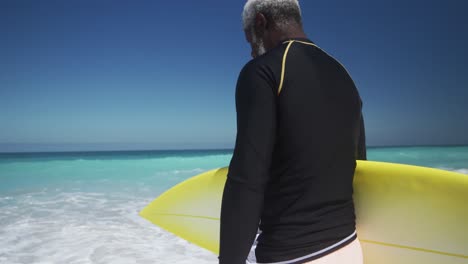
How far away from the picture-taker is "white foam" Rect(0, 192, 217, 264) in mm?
3656

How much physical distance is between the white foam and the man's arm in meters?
2.85

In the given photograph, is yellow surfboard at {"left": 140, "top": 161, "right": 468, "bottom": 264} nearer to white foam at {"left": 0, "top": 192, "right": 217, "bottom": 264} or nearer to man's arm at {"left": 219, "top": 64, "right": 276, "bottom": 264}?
man's arm at {"left": 219, "top": 64, "right": 276, "bottom": 264}

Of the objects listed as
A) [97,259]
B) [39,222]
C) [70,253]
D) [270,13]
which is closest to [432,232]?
[270,13]

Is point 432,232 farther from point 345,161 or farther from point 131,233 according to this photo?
point 131,233

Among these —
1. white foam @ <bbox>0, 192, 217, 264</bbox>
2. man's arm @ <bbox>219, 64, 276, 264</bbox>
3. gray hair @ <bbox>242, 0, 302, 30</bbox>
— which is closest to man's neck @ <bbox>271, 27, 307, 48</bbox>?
gray hair @ <bbox>242, 0, 302, 30</bbox>

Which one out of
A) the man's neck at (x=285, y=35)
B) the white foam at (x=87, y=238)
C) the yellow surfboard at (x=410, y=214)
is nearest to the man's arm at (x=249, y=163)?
the man's neck at (x=285, y=35)

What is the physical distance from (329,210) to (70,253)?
3.59 m

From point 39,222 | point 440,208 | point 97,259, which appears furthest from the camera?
point 39,222

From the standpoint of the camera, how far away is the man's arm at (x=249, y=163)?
32.3 inches

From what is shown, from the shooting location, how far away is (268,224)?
2.90 ft

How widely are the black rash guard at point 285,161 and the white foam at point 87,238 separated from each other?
2.84 metres

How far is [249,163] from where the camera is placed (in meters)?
0.82

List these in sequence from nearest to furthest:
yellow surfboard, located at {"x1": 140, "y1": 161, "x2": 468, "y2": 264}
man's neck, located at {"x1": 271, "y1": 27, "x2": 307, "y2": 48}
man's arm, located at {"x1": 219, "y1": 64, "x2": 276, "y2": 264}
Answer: man's arm, located at {"x1": 219, "y1": 64, "x2": 276, "y2": 264} < man's neck, located at {"x1": 271, "y1": 27, "x2": 307, "y2": 48} < yellow surfboard, located at {"x1": 140, "y1": 161, "x2": 468, "y2": 264}

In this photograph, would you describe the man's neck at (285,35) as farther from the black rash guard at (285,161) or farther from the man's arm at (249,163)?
the man's arm at (249,163)
